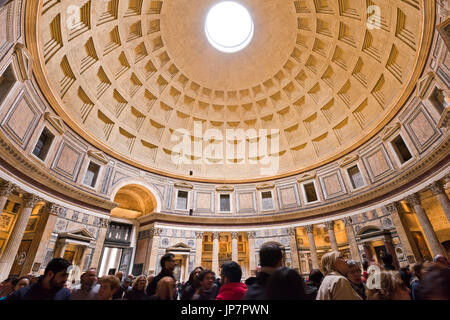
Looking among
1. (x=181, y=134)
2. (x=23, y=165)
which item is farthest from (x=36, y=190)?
(x=181, y=134)

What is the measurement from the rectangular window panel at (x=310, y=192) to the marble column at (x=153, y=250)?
14.2m

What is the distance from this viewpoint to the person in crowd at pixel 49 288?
3.46 meters

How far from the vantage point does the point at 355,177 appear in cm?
1833

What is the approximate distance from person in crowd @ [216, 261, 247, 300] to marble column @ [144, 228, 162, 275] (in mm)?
15903

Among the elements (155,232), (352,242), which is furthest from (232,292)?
(155,232)

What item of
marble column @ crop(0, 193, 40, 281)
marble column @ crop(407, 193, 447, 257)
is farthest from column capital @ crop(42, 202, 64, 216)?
marble column @ crop(407, 193, 447, 257)

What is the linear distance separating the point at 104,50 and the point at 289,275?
815 inches

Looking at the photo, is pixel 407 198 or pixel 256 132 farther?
pixel 256 132

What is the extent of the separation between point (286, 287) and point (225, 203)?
2094 cm

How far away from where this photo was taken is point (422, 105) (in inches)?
521

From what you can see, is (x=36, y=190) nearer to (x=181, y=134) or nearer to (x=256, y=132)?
(x=181, y=134)

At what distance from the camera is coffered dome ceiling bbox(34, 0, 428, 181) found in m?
14.4

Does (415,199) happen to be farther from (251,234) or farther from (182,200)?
(182,200)

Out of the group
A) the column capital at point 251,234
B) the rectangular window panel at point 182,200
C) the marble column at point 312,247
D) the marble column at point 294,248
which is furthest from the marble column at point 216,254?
the marble column at point 312,247
